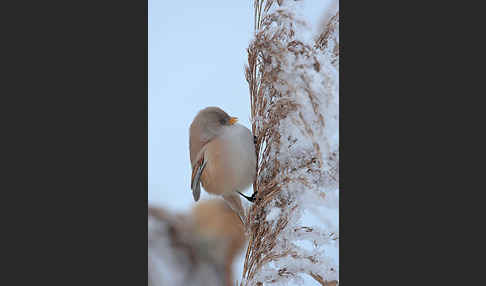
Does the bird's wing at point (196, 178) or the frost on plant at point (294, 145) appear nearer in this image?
the frost on plant at point (294, 145)

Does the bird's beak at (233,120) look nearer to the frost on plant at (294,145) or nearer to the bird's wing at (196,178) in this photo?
the frost on plant at (294,145)

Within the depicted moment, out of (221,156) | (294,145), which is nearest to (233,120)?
(221,156)

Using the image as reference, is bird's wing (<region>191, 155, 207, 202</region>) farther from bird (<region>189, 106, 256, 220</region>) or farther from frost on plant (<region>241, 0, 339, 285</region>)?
frost on plant (<region>241, 0, 339, 285</region>)

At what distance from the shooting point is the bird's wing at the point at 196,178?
319cm

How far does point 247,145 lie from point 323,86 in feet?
1.77

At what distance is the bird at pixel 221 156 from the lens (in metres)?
3.13

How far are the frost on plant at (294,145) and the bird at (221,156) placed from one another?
8cm

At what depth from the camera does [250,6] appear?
314 cm

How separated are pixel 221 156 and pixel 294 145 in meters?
0.42

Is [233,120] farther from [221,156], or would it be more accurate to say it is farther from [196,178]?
[196,178]

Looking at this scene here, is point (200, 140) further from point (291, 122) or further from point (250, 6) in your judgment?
point (250, 6)

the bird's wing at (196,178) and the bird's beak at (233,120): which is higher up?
the bird's beak at (233,120)

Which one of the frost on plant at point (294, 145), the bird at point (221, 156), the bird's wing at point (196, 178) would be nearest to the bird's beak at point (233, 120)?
the bird at point (221, 156)

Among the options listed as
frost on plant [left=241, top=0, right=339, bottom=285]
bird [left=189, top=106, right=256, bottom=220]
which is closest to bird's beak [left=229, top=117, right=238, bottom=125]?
bird [left=189, top=106, right=256, bottom=220]
